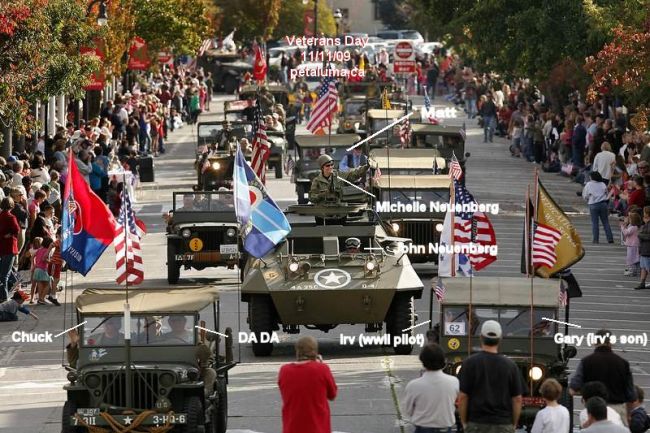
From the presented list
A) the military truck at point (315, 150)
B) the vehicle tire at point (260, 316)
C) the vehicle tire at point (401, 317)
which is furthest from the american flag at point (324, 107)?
the vehicle tire at point (260, 316)

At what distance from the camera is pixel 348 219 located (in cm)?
3002

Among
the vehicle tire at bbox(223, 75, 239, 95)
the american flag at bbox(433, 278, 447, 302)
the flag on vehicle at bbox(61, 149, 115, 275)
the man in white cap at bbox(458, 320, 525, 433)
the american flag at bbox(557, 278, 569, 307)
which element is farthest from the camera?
the vehicle tire at bbox(223, 75, 239, 95)

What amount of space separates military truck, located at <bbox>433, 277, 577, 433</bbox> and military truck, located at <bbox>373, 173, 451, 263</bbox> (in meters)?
10.8

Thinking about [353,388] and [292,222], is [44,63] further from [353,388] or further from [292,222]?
[353,388]

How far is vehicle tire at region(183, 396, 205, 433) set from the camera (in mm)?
18609

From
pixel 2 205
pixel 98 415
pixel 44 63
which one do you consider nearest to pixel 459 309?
pixel 98 415

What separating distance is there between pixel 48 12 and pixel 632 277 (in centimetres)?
1176

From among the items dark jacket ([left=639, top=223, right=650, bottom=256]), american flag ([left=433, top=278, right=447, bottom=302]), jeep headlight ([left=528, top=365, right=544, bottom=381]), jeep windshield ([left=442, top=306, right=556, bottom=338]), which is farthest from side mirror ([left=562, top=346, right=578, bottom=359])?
dark jacket ([left=639, top=223, right=650, bottom=256])

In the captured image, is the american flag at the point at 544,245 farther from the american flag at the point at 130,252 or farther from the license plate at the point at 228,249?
the license plate at the point at 228,249

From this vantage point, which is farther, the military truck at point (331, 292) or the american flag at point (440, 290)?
the military truck at point (331, 292)

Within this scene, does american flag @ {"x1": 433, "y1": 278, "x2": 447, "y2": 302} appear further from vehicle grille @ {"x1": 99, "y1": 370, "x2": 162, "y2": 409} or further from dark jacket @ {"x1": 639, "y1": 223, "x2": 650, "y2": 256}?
dark jacket @ {"x1": 639, "y1": 223, "x2": 650, "y2": 256}

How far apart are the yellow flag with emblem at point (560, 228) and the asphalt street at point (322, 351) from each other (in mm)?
1692

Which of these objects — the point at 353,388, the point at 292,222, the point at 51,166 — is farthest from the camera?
the point at 51,166

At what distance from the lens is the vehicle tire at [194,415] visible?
18.6 meters
